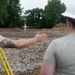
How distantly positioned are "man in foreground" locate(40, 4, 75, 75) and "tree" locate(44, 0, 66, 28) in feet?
326

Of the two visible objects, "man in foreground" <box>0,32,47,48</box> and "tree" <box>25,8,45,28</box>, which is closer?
"man in foreground" <box>0,32,47,48</box>

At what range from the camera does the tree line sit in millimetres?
91125

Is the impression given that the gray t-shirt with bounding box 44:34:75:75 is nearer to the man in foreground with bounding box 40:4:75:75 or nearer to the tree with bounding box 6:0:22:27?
the man in foreground with bounding box 40:4:75:75

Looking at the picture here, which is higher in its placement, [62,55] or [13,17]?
[62,55]

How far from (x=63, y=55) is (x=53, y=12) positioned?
110358 mm

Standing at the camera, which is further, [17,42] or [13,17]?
[13,17]

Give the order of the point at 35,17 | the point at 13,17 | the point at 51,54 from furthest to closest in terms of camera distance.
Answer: the point at 35,17
the point at 13,17
the point at 51,54

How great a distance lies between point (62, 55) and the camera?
116 inches

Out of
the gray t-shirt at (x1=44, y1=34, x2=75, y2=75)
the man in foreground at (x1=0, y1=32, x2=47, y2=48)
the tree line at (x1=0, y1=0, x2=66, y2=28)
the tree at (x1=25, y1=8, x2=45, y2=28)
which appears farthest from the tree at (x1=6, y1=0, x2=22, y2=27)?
the gray t-shirt at (x1=44, y1=34, x2=75, y2=75)

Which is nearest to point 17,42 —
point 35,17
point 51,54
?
point 51,54

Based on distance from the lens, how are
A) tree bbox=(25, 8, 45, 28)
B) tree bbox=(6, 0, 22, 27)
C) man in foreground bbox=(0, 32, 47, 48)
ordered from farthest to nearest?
tree bbox=(25, 8, 45, 28)
tree bbox=(6, 0, 22, 27)
man in foreground bbox=(0, 32, 47, 48)

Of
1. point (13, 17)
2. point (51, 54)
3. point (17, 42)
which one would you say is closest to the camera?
point (51, 54)

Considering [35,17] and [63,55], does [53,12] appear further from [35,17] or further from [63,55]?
[63,55]

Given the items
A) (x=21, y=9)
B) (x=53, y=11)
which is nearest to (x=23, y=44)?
(x=21, y=9)
